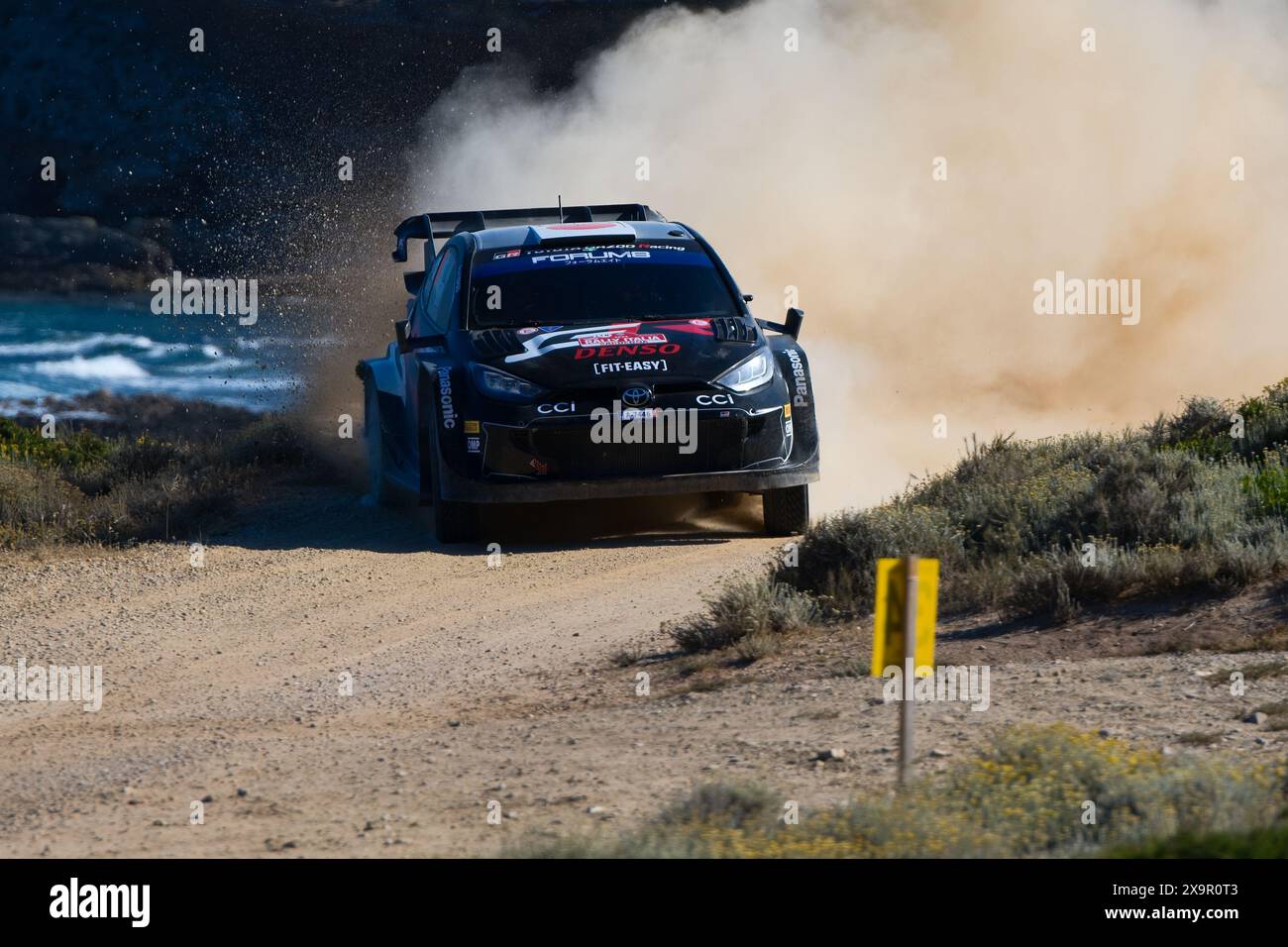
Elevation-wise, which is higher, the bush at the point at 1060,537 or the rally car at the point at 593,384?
the rally car at the point at 593,384

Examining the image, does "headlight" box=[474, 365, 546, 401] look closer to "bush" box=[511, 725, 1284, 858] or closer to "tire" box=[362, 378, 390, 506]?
"tire" box=[362, 378, 390, 506]

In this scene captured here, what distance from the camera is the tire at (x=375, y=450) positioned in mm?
12555

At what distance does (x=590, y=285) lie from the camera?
1167 centimetres

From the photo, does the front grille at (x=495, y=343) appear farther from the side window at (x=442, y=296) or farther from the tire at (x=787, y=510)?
the tire at (x=787, y=510)

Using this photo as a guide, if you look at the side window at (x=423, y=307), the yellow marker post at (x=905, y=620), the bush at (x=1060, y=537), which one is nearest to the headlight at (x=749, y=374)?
the bush at (x=1060, y=537)

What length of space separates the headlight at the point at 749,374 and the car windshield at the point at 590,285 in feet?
2.17

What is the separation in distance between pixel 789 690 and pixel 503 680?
55.8 inches

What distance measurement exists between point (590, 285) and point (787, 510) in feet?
6.37

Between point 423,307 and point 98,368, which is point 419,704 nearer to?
point 423,307

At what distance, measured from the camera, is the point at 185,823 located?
600 centimetres

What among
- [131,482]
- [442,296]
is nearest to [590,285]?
[442,296]

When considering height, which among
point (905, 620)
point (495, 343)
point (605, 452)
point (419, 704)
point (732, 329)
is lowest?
point (419, 704)

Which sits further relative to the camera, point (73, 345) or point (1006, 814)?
point (73, 345)
